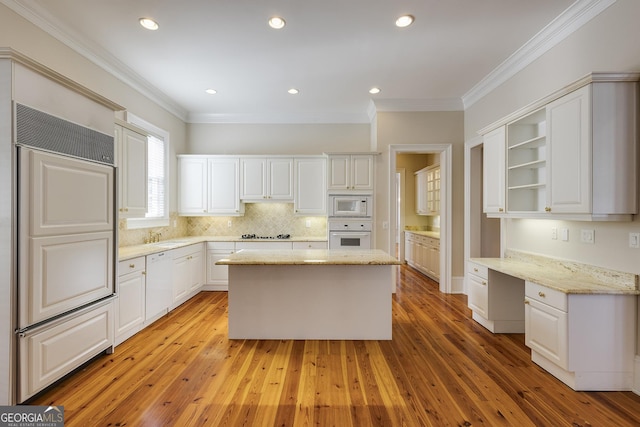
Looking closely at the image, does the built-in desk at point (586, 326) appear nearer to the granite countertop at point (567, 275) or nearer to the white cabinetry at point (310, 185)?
the granite countertop at point (567, 275)

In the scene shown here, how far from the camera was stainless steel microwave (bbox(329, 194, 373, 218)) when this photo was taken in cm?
494

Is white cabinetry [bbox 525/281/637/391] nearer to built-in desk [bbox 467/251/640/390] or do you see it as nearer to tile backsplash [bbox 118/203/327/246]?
built-in desk [bbox 467/251/640/390]

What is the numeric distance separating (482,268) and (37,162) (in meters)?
4.21

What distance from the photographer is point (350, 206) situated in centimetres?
501

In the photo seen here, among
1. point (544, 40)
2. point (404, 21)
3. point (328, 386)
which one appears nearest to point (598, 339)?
point (328, 386)

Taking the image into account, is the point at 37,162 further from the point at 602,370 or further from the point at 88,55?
the point at 602,370

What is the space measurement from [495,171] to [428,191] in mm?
3206

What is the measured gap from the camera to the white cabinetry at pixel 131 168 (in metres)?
3.29

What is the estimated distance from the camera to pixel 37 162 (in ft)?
6.64

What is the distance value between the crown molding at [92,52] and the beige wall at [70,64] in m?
0.04

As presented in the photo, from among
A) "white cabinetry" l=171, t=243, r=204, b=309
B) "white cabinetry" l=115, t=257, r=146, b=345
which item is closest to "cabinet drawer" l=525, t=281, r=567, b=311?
"white cabinetry" l=115, t=257, r=146, b=345

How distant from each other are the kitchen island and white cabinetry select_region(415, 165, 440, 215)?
363 centimetres

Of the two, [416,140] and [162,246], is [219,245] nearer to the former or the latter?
[162,246]

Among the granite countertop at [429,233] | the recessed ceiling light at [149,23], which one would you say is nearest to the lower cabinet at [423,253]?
the granite countertop at [429,233]
